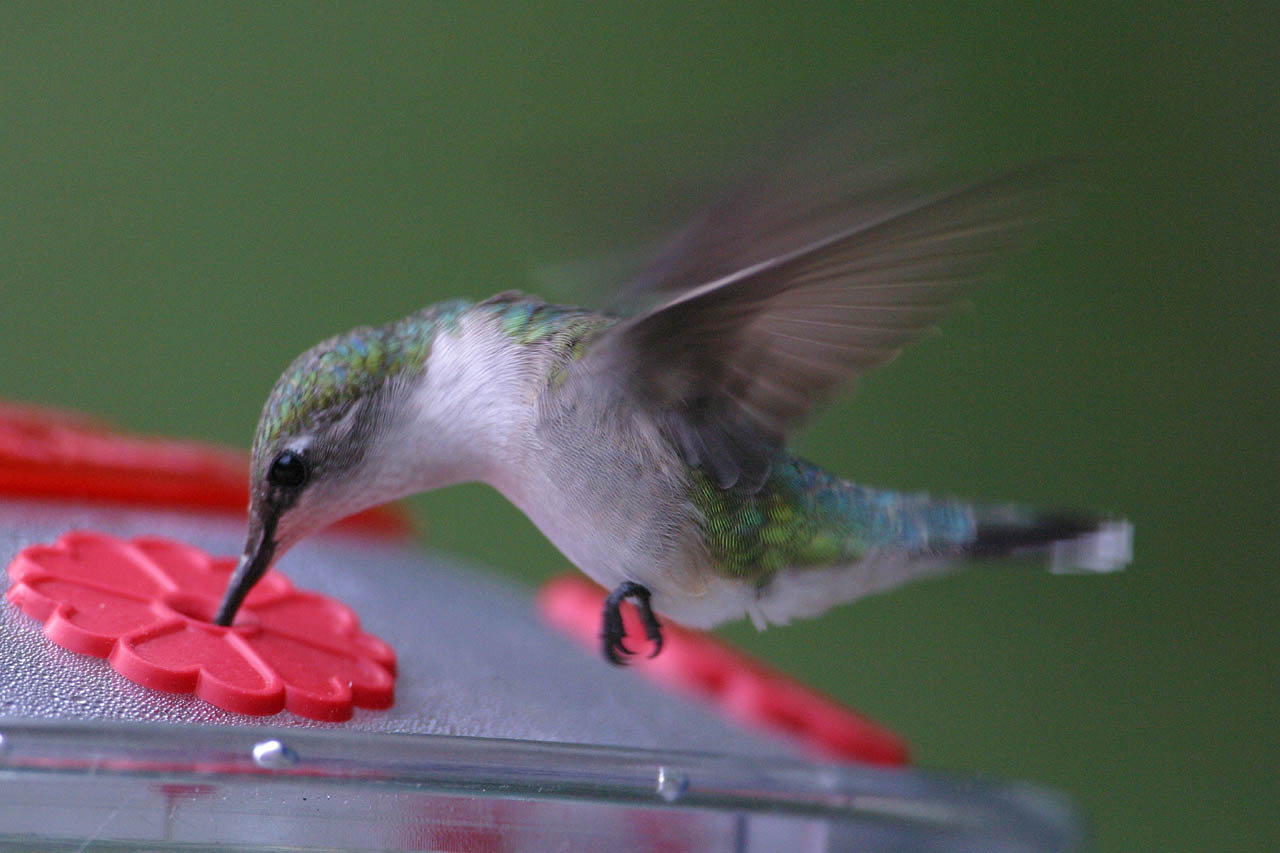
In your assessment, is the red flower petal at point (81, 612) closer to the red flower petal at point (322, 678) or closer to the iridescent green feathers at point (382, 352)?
the red flower petal at point (322, 678)

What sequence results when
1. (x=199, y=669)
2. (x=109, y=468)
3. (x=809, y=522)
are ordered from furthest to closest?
1. (x=109, y=468)
2. (x=809, y=522)
3. (x=199, y=669)

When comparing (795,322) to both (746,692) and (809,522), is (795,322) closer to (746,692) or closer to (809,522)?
(809,522)

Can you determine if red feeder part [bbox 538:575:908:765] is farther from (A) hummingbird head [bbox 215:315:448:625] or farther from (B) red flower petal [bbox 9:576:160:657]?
(B) red flower petal [bbox 9:576:160:657]

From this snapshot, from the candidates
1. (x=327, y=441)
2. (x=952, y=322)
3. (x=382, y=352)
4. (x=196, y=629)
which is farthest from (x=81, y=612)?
(x=952, y=322)

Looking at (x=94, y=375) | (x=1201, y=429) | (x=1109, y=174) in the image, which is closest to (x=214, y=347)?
(x=94, y=375)

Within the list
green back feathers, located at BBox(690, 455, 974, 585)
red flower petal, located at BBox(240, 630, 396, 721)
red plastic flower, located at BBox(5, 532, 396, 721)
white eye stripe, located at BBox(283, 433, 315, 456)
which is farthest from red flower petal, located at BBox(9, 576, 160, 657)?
green back feathers, located at BBox(690, 455, 974, 585)

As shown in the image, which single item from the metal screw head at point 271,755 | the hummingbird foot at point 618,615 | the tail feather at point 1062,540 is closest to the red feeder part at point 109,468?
the hummingbird foot at point 618,615
